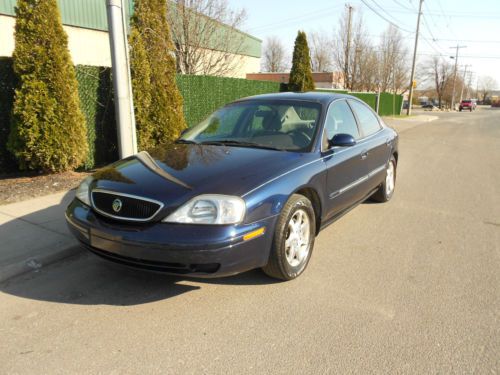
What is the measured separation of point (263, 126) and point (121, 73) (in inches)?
114

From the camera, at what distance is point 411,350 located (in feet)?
8.46

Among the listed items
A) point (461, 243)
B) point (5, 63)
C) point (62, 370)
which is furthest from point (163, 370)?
point (5, 63)

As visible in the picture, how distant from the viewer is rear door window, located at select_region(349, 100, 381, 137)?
5055mm

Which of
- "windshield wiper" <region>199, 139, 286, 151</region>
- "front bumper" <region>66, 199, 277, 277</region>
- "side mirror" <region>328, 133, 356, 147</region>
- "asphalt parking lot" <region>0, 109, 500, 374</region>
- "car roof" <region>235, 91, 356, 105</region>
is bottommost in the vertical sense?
"asphalt parking lot" <region>0, 109, 500, 374</region>

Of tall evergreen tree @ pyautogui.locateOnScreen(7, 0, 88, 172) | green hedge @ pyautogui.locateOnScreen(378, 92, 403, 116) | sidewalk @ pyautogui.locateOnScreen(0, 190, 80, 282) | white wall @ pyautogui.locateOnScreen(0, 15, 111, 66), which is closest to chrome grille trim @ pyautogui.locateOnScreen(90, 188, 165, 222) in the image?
sidewalk @ pyautogui.locateOnScreen(0, 190, 80, 282)

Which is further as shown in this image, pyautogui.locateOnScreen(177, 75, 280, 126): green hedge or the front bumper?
pyautogui.locateOnScreen(177, 75, 280, 126): green hedge

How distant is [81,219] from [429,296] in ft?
9.50

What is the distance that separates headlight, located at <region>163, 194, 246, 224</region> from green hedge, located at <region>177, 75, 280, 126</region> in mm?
7628

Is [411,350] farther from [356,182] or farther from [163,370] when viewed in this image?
[356,182]

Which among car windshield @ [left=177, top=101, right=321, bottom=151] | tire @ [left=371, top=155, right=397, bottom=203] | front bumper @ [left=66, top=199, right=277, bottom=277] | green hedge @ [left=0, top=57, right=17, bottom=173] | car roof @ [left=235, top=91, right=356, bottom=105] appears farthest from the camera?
green hedge @ [left=0, top=57, right=17, bottom=173]

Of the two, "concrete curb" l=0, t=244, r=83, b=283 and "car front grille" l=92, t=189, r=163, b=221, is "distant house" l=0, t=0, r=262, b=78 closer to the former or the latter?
"concrete curb" l=0, t=244, r=83, b=283

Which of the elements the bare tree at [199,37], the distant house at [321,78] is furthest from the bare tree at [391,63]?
the bare tree at [199,37]

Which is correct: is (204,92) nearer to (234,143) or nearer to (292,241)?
(234,143)

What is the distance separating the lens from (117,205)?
3072mm
